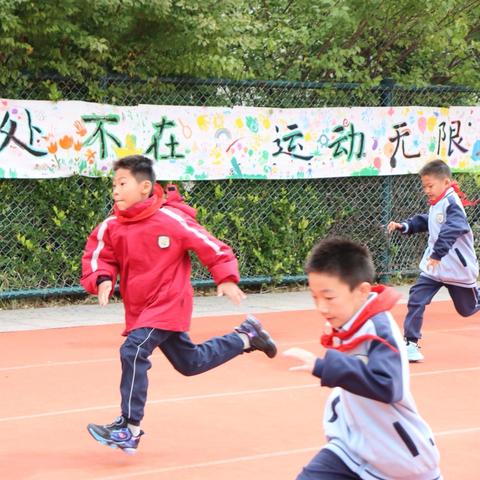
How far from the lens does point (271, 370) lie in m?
8.63

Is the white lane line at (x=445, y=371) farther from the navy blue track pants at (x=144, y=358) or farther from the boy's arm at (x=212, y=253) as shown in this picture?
the boy's arm at (x=212, y=253)

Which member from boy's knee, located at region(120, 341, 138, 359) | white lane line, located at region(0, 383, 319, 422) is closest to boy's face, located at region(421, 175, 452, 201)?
white lane line, located at region(0, 383, 319, 422)

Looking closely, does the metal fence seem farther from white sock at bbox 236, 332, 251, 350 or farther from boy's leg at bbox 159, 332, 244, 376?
boy's leg at bbox 159, 332, 244, 376

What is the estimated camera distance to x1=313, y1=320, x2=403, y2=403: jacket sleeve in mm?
3730

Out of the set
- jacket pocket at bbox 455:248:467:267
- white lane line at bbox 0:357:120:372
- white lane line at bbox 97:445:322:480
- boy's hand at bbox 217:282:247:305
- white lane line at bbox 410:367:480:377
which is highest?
boy's hand at bbox 217:282:247:305

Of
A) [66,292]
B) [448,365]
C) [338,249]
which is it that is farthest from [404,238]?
[338,249]

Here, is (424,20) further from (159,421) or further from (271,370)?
(159,421)

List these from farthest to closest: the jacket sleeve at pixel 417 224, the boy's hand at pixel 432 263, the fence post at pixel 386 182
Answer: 1. the fence post at pixel 386 182
2. the jacket sleeve at pixel 417 224
3. the boy's hand at pixel 432 263

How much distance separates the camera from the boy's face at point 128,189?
21.0 feet

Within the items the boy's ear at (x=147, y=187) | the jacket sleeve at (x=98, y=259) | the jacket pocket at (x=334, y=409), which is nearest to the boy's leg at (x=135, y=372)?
the jacket sleeve at (x=98, y=259)

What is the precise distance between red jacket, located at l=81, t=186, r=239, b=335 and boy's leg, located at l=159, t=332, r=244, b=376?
0.15 metres

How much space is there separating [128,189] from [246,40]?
231 inches

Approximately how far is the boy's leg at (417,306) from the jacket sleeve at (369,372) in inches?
208

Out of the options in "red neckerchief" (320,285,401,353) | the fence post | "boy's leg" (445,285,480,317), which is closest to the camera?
"red neckerchief" (320,285,401,353)
